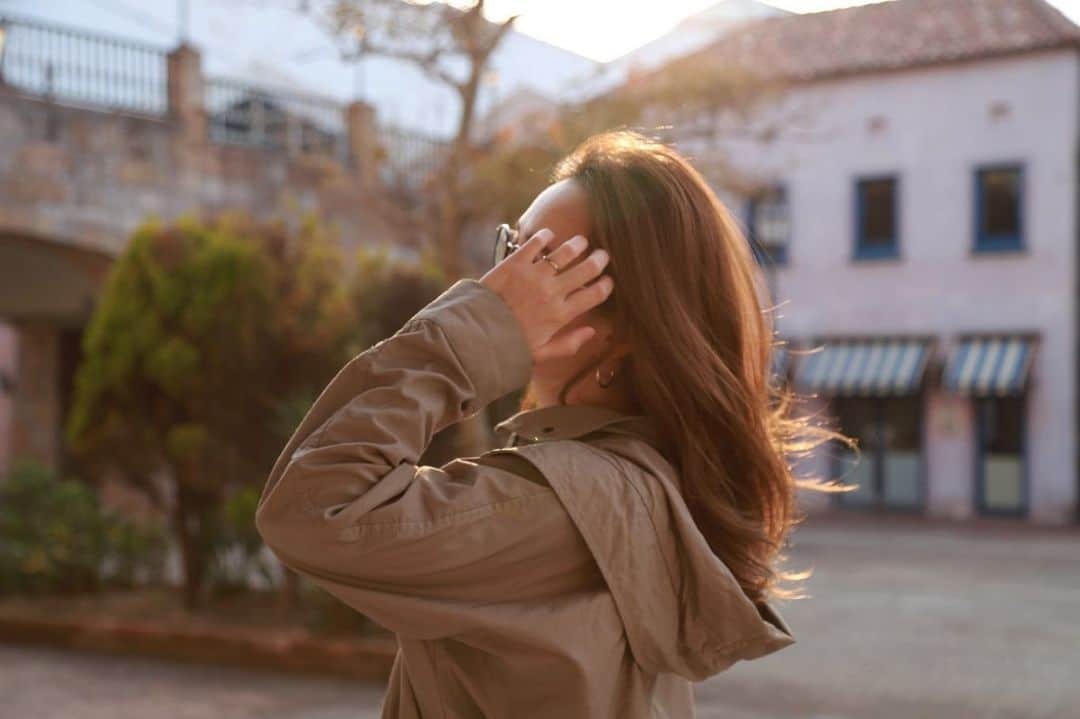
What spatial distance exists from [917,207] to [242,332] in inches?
745

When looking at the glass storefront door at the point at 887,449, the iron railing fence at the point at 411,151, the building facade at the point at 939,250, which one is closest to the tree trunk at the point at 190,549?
the iron railing fence at the point at 411,151

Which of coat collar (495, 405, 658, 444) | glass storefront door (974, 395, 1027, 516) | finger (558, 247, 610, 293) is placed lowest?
glass storefront door (974, 395, 1027, 516)

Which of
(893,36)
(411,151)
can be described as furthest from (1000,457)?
(411,151)

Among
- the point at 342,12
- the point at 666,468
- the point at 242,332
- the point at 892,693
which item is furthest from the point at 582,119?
the point at 666,468

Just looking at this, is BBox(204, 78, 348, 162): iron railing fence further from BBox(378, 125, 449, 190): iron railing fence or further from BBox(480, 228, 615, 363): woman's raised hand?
BBox(480, 228, 615, 363): woman's raised hand

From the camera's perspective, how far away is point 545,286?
1640 millimetres

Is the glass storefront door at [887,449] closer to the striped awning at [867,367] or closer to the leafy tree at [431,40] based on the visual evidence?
the striped awning at [867,367]

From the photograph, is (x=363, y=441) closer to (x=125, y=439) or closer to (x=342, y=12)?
(x=125, y=439)

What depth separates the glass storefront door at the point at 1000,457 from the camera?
24.4 meters

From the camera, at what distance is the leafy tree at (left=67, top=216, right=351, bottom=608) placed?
9.23 meters

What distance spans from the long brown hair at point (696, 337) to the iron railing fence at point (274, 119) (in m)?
15.6

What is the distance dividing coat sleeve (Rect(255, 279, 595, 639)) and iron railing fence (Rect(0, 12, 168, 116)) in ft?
46.3

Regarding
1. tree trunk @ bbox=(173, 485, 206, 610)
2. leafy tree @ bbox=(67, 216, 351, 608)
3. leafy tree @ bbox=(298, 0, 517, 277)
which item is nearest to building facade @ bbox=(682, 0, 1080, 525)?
leafy tree @ bbox=(298, 0, 517, 277)

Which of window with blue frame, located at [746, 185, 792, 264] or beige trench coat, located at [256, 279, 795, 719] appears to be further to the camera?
window with blue frame, located at [746, 185, 792, 264]
